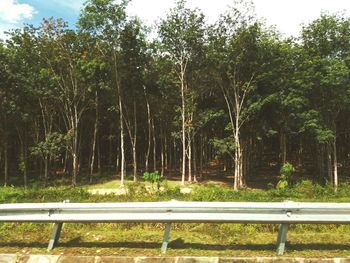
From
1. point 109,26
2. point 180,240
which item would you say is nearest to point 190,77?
point 109,26

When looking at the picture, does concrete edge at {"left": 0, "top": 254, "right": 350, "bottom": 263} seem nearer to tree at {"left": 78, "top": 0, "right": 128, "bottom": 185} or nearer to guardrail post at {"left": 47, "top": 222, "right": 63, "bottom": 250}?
guardrail post at {"left": 47, "top": 222, "right": 63, "bottom": 250}

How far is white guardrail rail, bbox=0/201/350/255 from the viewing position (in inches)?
208

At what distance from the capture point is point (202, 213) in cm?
543

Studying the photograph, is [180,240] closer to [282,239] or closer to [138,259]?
[138,259]

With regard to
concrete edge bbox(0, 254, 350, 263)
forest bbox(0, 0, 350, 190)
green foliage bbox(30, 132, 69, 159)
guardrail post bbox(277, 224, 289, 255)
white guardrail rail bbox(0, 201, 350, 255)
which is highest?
forest bbox(0, 0, 350, 190)

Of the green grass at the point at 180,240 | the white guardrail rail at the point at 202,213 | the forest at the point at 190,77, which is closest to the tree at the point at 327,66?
the forest at the point at 190,77

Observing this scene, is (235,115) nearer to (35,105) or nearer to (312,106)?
(312,106)

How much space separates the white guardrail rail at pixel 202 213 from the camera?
529cm

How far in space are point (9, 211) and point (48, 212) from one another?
641 mm

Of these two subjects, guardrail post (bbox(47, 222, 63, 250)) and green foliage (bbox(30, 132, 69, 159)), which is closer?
guardrail post (bbox(47, 222, 63, 250))

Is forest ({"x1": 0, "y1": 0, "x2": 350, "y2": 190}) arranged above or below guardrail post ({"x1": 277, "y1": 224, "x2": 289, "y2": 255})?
above

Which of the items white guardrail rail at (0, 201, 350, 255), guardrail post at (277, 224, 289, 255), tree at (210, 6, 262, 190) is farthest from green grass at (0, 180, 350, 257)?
tree at (210, 6, 262, 190)

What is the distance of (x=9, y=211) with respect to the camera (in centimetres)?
603

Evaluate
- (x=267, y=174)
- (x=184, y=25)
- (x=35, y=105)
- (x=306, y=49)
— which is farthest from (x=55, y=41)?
(x=267, y=174)
